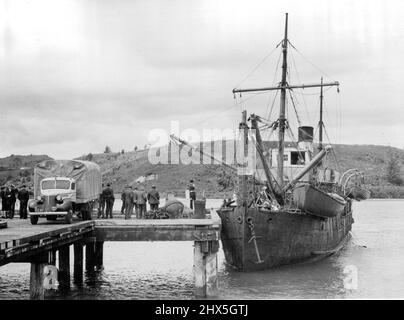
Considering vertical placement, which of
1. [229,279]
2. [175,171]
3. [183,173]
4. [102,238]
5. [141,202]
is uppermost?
[175,171]

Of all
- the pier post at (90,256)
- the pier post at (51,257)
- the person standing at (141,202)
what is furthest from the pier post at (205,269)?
the pier post at (90,256)

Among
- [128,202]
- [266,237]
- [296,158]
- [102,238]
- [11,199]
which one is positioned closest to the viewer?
[102,238]

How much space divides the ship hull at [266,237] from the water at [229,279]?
497mm

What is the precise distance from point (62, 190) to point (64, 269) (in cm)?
315

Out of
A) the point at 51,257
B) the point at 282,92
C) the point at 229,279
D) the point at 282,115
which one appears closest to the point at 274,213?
the point at 229,279

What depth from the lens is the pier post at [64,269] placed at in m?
23.7

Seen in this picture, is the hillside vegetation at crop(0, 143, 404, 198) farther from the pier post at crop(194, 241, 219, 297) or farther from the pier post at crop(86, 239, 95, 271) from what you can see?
the pier post at crop(194, 241, 219, 297)

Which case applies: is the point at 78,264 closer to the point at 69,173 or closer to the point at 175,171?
the point at 69,173

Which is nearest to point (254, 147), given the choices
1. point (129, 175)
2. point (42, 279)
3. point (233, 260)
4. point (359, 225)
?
point (233, 260)

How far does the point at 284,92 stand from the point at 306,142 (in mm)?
7287

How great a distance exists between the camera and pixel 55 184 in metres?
24.1

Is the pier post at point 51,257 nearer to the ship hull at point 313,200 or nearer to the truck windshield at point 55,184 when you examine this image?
the truck windshield at point 55,184

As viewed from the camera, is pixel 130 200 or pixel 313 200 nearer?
pixel 313 200

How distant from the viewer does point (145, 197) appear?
2945 cm
